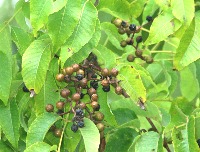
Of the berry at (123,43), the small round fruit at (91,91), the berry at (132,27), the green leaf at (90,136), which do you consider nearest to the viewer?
the green leaf at (90,136)

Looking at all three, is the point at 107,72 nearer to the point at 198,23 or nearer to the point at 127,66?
the point at 127,66

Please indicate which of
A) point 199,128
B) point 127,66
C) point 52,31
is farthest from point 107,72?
point 199,128

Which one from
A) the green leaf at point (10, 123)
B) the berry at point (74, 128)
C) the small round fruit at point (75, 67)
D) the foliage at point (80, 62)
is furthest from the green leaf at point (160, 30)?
the green leaf at point (10, 123)

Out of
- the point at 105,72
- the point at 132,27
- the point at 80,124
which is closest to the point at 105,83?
the point at 105,72

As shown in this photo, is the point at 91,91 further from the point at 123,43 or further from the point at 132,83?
the point at 123,43

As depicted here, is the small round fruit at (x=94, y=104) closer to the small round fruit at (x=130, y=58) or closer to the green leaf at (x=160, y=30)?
the green leaf at (x=160, y=30)

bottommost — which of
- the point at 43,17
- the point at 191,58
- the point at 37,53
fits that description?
the point at 191,58

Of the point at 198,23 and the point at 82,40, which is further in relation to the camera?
the point at 198,23
